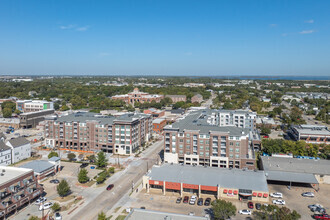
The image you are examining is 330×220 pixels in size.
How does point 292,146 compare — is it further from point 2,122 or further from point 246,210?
point 2,122

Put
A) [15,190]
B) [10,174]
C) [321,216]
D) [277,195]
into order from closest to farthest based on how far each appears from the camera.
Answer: [321,216] < [15,190] < [10,174] < [277,195]

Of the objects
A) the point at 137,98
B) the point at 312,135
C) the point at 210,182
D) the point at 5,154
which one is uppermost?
the point at 137,98

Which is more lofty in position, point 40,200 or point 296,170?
point 296,170

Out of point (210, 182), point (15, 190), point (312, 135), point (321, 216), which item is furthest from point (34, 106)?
point (321, 216)

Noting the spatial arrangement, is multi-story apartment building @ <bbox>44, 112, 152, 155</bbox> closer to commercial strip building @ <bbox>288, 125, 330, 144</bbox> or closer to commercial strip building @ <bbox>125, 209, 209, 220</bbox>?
commercial strip building @ <bbox>125, 209, 209, 220</bbox>

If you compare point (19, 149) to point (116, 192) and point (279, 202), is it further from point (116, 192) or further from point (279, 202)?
point (279, 202)

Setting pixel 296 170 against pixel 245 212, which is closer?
pixel 245 212

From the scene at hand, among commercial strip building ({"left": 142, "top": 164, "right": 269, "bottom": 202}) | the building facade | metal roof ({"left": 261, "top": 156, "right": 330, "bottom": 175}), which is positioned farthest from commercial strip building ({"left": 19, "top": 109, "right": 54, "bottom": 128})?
metal roof ({"left": 261, "top": 156, "right": 330, "bottom": 175})
